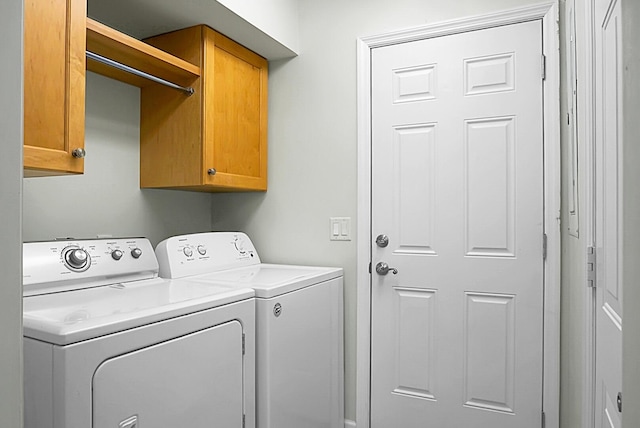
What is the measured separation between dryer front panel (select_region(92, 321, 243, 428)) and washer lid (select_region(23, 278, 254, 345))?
3.4 inches

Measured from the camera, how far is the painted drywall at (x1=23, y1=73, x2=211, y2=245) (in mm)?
1763

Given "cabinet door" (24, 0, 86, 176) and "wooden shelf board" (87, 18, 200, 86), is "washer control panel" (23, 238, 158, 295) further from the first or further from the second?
"wooden shelf board" (87, 18, 200, 86)

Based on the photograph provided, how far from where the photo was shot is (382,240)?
2215mm

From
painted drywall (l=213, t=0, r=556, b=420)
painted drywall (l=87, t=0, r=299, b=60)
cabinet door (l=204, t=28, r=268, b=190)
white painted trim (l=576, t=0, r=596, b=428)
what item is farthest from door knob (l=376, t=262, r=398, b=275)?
painted drywall (l=87, t=0, r=299, b=60)

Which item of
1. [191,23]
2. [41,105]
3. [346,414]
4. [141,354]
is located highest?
[191,23]

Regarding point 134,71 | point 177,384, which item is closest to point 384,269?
point 177,384

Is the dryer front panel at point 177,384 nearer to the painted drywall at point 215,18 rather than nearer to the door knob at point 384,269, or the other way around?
the door knob at point 384,269

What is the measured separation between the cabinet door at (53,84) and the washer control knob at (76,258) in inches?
11.3

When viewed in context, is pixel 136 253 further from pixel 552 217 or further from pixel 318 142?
pixel 552 217

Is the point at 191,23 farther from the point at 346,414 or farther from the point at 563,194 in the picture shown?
the point at 346,414

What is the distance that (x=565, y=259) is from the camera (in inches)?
73.4

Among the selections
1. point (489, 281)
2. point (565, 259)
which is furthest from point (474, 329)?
point (565, 259)

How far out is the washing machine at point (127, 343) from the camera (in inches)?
39.8

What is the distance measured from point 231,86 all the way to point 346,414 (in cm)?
177
